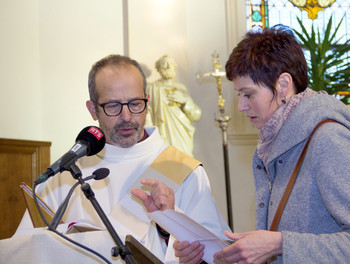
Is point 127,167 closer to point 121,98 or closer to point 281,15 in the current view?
point 121,98

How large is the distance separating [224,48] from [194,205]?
5.94 m

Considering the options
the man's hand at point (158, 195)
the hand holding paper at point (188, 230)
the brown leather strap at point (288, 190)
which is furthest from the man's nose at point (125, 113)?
the brown leather strap at point (288, 190)

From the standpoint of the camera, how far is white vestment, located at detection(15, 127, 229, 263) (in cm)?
245

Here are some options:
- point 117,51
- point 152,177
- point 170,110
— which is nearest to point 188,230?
point 152,177

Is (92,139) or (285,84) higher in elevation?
(285,84)

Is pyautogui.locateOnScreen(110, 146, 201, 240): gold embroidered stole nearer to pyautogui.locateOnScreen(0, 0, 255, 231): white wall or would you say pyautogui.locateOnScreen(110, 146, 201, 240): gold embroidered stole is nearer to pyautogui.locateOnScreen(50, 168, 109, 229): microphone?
pyautogui.locateOnScreen(50, 168, 109, 229): microphone

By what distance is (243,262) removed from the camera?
160 cm

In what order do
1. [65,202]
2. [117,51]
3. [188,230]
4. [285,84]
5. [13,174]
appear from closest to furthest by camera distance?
[65,202], [188,230], [285,84], [13,174], [117,51]

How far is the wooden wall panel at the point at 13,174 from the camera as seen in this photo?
555cm

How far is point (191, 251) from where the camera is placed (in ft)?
6.23

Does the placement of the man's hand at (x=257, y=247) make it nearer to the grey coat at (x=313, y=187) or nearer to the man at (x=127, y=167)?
the grey coat at (x=313, y=187)

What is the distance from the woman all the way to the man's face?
0.73 meters

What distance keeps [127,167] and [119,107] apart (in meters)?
0.34

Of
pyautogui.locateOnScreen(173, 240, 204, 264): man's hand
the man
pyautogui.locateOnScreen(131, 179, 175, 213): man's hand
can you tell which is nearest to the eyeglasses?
the man
